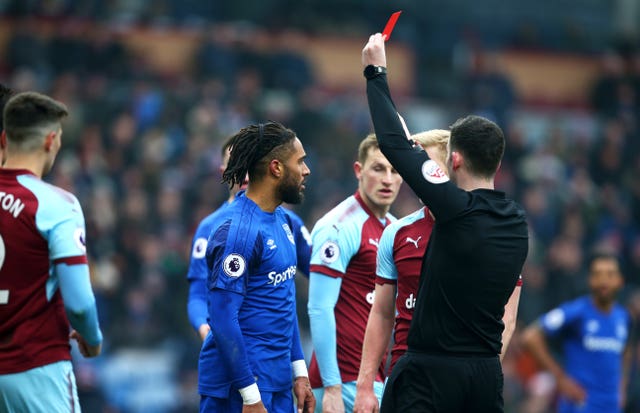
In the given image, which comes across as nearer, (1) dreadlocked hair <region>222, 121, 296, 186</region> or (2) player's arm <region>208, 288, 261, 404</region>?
(2) player's arm <region>208, 288, 261, 404</region>

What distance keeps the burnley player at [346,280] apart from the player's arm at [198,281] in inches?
33.9

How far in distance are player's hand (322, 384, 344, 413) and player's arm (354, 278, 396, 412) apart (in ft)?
2.46

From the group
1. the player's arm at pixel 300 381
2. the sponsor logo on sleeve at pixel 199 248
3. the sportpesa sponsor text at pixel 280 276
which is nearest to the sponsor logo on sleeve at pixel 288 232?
the sportpesa sponsor text at pixel 280 276

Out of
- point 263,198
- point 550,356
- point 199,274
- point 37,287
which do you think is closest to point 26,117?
point 37,287

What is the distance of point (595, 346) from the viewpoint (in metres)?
9.41

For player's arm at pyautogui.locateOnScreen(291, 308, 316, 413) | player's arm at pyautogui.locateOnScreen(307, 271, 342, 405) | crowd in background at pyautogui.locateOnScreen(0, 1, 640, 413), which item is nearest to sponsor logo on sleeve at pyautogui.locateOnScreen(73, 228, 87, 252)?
player's arm at pyautogui.locateOnScreen(291, 308, 316, 413)

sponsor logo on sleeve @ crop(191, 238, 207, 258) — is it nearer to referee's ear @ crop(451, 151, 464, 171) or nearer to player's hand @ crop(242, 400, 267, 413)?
player's hand @ crop(242, 400, 267, 413)

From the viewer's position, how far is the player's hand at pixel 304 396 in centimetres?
568

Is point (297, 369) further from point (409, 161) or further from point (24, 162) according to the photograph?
point (24, 162)

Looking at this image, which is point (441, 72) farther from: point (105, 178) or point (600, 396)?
point (600, 396)

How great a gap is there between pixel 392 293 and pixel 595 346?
4561 millimetres

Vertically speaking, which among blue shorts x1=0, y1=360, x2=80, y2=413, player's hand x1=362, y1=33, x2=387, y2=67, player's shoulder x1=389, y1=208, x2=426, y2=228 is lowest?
blue shorts x1=0, y1=360, x2=80, y2=413

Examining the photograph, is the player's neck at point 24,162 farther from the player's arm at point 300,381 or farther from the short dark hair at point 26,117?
the player's arm at point 300,381

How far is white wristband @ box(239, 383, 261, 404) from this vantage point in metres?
5.21
